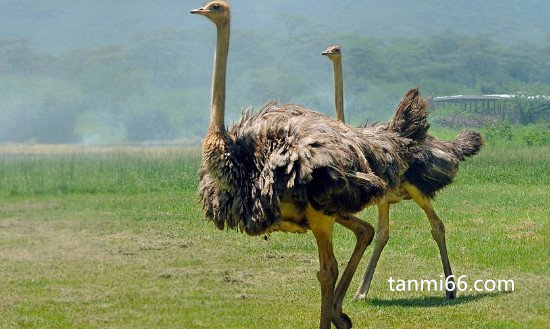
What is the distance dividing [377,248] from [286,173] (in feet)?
8.74

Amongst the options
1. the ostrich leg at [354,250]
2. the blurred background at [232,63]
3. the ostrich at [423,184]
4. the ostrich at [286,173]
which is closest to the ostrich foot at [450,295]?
the ostrich at [423,184]

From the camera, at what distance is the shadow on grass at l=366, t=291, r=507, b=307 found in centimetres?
945

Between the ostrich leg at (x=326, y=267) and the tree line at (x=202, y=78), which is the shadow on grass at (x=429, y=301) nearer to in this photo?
the ostrich leg at (x=326, y=267)

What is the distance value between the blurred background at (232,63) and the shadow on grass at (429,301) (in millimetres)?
28413

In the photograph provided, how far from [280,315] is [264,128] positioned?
1.80 meters

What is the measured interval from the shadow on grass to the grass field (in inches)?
1.0

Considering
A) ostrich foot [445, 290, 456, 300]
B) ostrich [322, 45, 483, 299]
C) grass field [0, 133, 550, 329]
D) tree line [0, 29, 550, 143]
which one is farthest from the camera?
tree line [0, 29, 550, 143]

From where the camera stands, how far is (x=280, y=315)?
9023mm

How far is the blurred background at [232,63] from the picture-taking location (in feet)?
148

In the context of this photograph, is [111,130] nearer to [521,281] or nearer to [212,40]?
[212,40]

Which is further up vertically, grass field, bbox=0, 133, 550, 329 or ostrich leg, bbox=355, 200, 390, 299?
ostrich leg, bbox=355, 200, 390, 299

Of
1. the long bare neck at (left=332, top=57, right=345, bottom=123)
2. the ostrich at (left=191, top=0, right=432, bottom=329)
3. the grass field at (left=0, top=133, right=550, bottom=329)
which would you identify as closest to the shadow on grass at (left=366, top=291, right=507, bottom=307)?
the grass field at (left=0, top=133, right=550, bottom=329)

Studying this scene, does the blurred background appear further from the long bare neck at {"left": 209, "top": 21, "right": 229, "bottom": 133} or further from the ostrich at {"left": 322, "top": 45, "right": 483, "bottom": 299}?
the long bare neck at {"left": 209, "top": 21, "right": 229, "bottom": 133}

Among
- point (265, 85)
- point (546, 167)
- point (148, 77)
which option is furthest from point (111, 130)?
point (546, 167)
